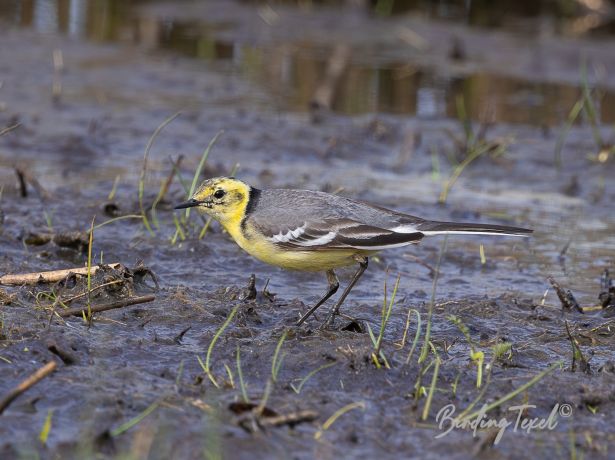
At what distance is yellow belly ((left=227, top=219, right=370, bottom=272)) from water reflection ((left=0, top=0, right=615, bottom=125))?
555 cm

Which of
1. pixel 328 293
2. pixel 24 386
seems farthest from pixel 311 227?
pixel 24 386

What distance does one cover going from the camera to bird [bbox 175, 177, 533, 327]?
696cm

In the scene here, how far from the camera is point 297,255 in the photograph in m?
7.08

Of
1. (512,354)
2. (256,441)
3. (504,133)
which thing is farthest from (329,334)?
(504,133)

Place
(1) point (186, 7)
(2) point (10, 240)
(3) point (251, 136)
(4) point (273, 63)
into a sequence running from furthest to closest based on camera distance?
(1) point (186, 7) → (4) point (273, 63) → (3) point (251, 136) → (2) point (10, 240)

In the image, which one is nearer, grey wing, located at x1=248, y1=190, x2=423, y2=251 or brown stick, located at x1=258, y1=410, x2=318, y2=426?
brown stick, located at x1=258, y1=410, x2=318, y2=426

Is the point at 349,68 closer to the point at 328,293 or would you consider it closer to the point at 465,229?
the point at 328,293

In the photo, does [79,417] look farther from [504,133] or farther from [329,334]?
[504,133]

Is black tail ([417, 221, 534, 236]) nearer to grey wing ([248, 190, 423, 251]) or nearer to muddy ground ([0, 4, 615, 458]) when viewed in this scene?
grey wing ([248, 190, 423, 251])

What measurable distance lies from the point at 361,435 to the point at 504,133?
28.6 ft

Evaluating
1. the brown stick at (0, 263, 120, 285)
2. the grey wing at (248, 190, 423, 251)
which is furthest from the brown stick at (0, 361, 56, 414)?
the grey wing at (248, 190, 423, 251)

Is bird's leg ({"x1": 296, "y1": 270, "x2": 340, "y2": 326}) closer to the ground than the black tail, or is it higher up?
closer to the ground

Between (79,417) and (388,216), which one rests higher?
(388,216)

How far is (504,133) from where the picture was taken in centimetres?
1379
